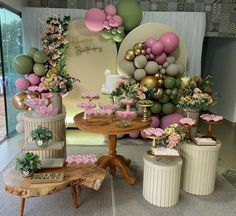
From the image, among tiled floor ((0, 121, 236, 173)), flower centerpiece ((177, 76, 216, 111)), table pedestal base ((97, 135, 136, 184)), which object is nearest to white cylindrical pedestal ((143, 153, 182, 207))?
table pedestal base ((97, 135, 136, 184))

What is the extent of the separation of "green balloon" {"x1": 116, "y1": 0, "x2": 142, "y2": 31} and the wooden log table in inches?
116

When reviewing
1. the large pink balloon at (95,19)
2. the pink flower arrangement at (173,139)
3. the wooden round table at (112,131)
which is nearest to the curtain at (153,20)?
the large pink balloon at (95,19)

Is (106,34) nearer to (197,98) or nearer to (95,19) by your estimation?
(95,19)

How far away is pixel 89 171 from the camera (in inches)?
88.6

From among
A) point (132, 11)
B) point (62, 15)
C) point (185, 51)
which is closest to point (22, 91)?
point (62, 15)

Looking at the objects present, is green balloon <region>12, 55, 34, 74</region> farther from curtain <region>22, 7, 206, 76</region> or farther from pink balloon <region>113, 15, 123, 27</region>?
pink balloon <region>113, 15, 123, 27</region>

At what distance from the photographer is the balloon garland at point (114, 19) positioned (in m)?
4.21

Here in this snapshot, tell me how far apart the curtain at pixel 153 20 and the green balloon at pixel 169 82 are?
3.75 feet

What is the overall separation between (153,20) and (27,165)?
3702mm

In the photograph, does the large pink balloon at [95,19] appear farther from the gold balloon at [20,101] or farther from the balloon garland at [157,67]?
the gold balloon at [20,101]

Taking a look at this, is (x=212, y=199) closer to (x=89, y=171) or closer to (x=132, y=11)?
(x=89, y=171)

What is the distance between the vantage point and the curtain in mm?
4619

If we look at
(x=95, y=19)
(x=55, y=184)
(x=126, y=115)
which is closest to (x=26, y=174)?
(x=55, y=184)

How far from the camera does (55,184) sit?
2016 mm
